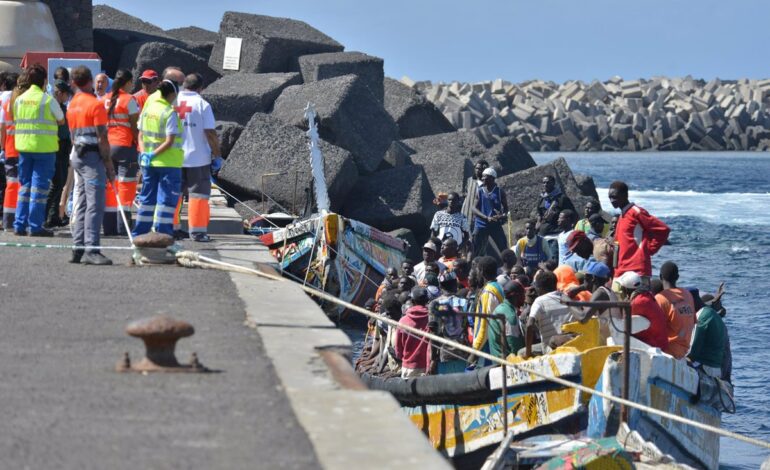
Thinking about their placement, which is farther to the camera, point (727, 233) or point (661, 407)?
point (727, 233)

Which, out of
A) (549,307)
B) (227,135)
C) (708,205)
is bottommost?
(708,205)

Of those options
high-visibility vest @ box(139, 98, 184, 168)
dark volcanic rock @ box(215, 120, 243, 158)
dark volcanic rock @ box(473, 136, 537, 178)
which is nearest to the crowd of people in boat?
high-visibility vest @ box(139, 98, 184, 168)

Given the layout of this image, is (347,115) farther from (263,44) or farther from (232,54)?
(232,54)

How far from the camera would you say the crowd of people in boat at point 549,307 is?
11812 mm

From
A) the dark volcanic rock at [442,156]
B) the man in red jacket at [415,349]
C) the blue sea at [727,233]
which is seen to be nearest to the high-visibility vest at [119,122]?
the man in red jacket at [415,349]

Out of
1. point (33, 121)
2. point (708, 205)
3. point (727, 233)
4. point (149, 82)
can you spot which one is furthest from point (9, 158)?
point (708, 205)

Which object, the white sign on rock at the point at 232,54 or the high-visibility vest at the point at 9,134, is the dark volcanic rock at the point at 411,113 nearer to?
the white sign on rock at the point at 232,54

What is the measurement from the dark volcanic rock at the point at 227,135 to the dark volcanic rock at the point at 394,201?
88.9 inches

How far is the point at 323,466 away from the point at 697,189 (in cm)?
6196

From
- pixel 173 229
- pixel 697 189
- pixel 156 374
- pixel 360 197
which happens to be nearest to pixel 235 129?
pixel 360 197

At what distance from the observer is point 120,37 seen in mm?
29578

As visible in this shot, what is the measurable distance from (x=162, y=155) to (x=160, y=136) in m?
0.17

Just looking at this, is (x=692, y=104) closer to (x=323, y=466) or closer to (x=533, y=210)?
(x=533, y=210)

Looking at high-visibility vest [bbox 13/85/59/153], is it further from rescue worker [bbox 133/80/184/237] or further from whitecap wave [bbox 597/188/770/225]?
Result: whitecap wave [bbox 597/188/770/225]
